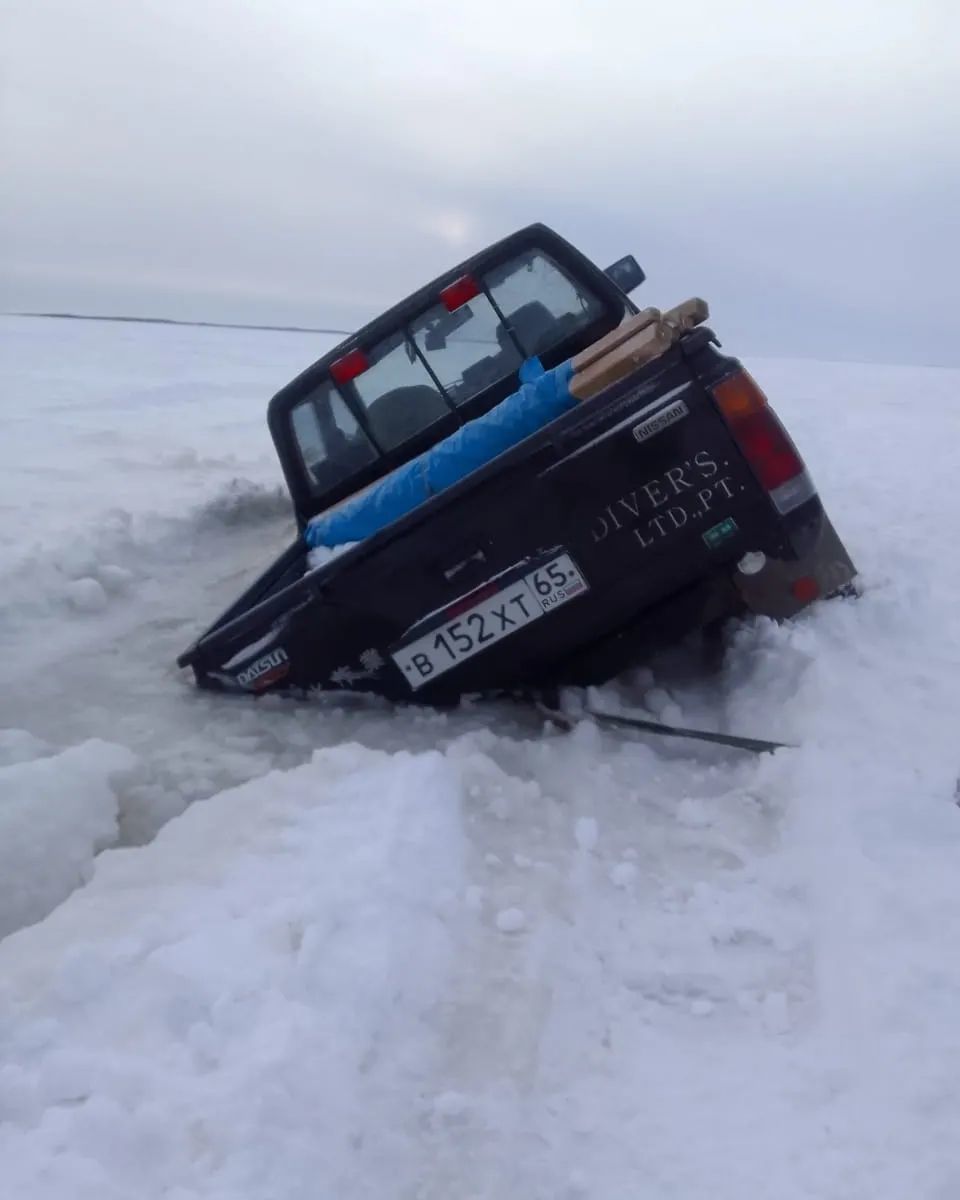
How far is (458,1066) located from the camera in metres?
2.12

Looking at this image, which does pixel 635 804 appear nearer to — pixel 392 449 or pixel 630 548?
pixel 630 548

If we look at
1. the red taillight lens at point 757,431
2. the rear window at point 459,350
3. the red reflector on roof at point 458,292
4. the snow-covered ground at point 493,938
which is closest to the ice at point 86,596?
the snow-covered ground at point 493,938

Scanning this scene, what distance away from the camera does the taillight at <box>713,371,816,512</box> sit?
133 inches

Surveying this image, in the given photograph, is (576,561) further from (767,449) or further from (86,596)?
(86,596)

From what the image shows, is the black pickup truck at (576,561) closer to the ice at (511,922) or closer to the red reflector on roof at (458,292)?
the red reflector on roof at (458,292)

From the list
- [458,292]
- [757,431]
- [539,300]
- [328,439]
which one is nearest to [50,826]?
[328,439]

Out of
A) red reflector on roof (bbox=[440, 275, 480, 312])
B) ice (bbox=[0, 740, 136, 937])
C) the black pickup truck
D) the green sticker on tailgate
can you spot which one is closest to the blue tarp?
the black pickup truck

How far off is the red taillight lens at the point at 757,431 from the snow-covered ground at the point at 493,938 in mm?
650

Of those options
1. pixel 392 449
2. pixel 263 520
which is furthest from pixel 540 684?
pixel 263 520

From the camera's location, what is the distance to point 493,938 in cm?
251

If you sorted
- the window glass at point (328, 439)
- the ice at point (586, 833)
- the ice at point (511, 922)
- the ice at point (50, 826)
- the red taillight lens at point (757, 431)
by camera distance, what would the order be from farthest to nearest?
the window glass at point (328, 439) → the red taillight lens at point (757, 431) → the ice at point (586, 833) → the ice at point (50, 826) → the ice at point (511, 922)

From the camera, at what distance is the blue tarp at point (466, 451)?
3.64 m

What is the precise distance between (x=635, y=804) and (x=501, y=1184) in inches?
56.6

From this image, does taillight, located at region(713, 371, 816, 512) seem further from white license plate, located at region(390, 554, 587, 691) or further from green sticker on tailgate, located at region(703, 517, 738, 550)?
white license plate, located at region(390, 554, 587, 691)
